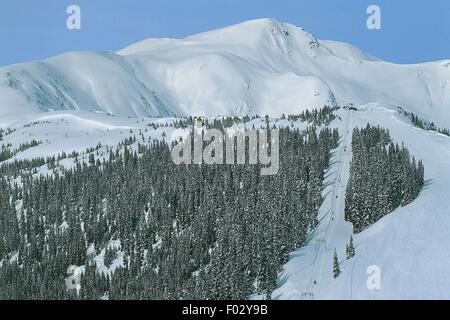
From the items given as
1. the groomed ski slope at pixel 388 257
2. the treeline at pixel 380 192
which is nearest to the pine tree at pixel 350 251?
the groomed ski slope at pixel 388 257

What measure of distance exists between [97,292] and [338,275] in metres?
79.9

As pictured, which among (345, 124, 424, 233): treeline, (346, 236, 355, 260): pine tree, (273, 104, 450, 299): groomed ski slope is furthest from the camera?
(345, 124, 424, 233): treeline

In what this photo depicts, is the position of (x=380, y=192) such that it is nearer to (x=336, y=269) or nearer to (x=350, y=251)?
(x=350, y=251)

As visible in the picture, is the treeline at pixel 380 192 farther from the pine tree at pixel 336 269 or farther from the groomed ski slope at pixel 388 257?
the pine tree at pixel 336 269

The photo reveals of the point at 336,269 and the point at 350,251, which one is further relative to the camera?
the point at 350,251

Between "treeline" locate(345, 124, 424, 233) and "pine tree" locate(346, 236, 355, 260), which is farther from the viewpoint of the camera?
"treeline" locate(345, 124, 424, 233)

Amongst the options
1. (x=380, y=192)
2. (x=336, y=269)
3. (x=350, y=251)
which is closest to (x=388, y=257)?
(x=336, y=269)

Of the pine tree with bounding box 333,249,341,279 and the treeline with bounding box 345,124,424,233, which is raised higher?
the treeline with bounding box 345,124,424,233

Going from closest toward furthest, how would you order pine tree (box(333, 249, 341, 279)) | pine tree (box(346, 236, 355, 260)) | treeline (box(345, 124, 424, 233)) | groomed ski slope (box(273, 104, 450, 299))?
groomed ski slope (box(273, 104, 450, 299)) → pine tree (box(333, 249, 341, 279)) → pine tree (box(346, 236, 355, 260)) → treeline (box(345, 124, 424, 233))

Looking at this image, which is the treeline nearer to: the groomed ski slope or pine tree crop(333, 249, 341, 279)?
the groomed ski slope

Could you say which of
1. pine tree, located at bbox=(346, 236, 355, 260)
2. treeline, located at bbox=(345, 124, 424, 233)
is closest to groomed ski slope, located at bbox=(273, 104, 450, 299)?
pine tree, located at bbox=(346, 236, 355, 260)
